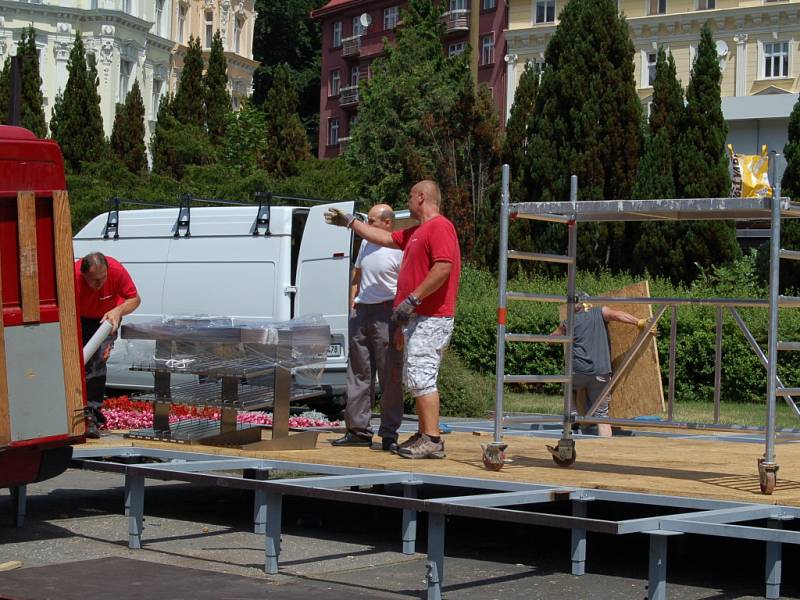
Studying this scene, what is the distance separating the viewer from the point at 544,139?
37.8 meters

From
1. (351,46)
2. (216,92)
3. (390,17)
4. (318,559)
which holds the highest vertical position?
(390,17)

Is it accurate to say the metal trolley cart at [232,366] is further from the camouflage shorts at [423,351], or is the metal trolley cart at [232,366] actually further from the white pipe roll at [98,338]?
the camouflage shorts at [423,351]

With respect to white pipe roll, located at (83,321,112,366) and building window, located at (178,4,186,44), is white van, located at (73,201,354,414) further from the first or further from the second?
building window, located at (178,4,186,44)

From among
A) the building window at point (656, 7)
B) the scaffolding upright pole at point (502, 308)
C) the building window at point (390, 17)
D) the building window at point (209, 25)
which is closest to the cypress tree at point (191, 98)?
the building window at point (656, 7)

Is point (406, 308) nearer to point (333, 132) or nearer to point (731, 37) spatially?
point (731, 37)

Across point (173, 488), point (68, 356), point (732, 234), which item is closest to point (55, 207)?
point (68, 356)

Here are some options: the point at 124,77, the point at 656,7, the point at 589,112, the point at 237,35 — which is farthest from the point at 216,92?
the point at 237,35

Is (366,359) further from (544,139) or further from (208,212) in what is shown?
(544,139)

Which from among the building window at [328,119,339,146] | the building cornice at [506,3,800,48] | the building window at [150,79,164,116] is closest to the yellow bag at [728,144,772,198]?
the building cornice at [506,3,800,48]

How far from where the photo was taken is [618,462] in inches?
409

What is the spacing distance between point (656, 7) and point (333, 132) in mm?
26769

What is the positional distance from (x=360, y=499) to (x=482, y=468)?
1527 mm

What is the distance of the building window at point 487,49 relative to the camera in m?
70.5

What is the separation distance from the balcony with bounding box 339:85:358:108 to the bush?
50549mm
